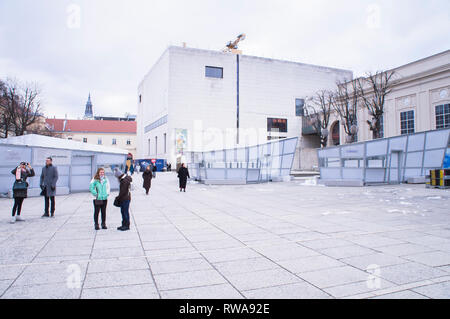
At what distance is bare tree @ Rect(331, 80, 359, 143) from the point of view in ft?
142

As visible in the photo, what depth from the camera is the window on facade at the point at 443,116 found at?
34319 mm

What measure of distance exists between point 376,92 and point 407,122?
198 inches

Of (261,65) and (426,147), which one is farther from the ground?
(261,65)

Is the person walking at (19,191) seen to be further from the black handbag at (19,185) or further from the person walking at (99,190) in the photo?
the person walking at (99,190)

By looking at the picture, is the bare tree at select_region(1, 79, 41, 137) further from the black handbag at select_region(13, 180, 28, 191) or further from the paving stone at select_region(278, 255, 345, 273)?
the paving stone at select_region(278, 255, 345, 273)

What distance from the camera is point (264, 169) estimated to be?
27.2 meters

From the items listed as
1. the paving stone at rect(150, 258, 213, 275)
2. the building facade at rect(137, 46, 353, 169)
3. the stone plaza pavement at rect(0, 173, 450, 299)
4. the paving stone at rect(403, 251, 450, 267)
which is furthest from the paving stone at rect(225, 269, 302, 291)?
the building facade at rect(137, 46, 353, 169)

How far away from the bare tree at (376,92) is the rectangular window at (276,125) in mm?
21629

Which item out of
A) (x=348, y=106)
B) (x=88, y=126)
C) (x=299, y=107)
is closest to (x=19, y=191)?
(x=348, y=106)

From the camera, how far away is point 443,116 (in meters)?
34.7

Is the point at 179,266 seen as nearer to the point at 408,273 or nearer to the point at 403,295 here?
the point at 403,295
